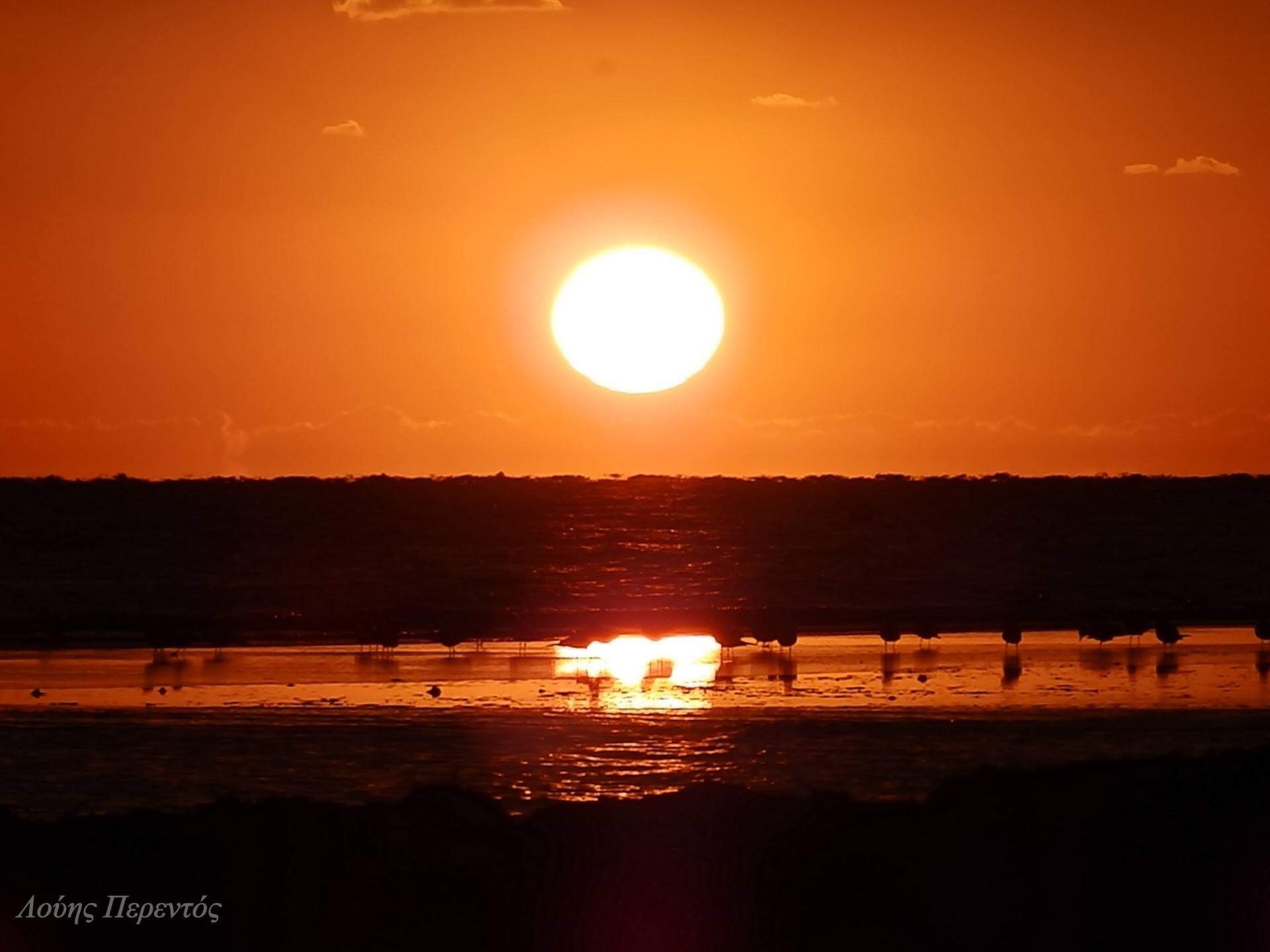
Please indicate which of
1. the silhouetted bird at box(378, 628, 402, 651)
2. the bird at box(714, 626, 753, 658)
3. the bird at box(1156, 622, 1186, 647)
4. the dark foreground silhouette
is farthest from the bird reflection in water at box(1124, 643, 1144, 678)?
the dark foreground silhouette

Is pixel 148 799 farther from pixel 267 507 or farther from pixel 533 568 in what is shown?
pixel 267 507

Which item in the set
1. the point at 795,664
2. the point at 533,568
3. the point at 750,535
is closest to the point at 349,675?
the point at 795,664

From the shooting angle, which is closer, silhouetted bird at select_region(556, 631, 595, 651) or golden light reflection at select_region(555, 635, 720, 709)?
golden light reflection at select_region(555, 635, 720, 709)

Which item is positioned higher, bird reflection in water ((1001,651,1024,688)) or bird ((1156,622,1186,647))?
bird ((1156,622,1186,647))

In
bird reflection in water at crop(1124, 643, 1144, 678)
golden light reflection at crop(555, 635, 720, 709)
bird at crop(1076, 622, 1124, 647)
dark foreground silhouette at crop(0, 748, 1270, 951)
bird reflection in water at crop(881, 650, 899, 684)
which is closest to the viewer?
dark foreground silhouette at crop(0, 748, 1270, 951)

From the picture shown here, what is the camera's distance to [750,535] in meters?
109

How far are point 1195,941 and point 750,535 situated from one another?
96.5 meters

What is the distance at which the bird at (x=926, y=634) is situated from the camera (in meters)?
41.0

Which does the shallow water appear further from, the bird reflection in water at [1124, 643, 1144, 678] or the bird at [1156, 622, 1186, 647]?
the bird at [1156, 622, 1186, 647]

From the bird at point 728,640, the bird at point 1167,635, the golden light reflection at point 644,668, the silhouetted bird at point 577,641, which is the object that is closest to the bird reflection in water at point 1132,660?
the bird at point 1167,635

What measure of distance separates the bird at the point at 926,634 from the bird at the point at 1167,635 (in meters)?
4.96

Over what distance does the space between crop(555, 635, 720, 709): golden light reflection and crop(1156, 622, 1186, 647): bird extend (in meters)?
9.82

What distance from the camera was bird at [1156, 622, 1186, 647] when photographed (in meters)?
39.1

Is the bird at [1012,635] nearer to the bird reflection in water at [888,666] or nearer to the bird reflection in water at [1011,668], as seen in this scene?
the bird reflection in water at [1011,668]
